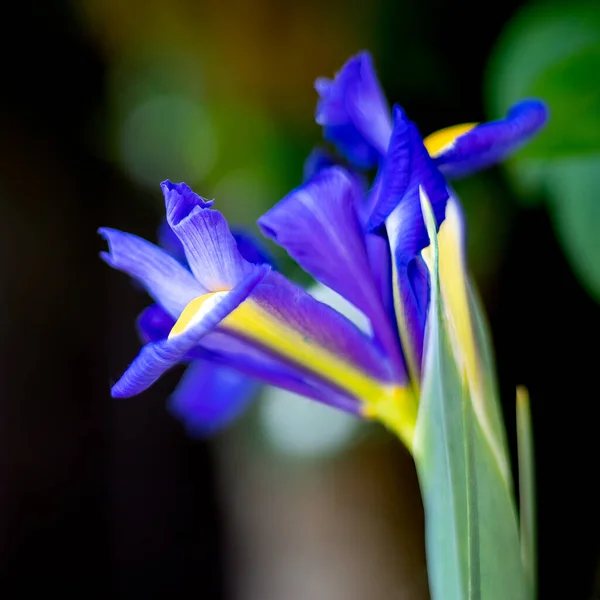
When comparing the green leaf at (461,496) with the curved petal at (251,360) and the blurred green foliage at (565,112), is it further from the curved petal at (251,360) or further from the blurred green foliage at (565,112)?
the blurred green foliage at (565,112)

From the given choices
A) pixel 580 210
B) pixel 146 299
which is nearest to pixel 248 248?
pixel 580 210

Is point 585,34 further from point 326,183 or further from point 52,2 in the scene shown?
point 52,2

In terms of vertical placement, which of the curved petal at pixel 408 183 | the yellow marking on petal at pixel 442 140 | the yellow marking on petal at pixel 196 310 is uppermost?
the yellow marking on petal at pixel 442 140

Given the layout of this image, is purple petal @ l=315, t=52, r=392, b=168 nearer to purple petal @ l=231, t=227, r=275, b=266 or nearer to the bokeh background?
purple petal @ l=231, t=227, r=275, b=266

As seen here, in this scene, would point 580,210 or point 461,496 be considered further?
point 580,210

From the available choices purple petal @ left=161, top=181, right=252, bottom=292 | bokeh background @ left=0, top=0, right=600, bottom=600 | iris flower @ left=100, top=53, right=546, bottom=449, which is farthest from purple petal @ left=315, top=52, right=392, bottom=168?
bokeh background @ left=0, top=0, right=600, bottom=600

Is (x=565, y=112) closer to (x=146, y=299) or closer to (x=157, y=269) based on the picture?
(x=157, y=269)

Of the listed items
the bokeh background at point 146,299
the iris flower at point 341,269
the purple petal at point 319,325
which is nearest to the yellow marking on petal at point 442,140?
the iris flower at point 341,269
